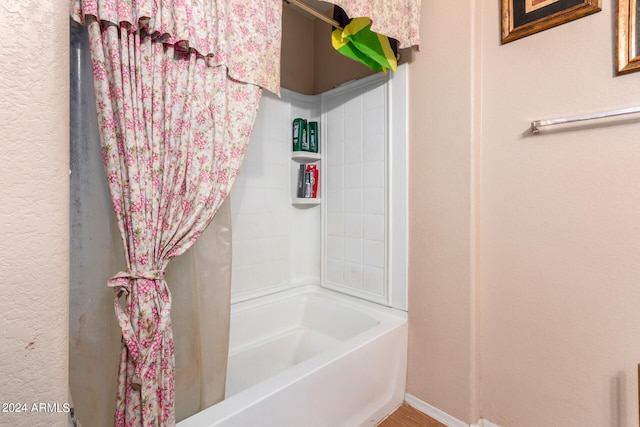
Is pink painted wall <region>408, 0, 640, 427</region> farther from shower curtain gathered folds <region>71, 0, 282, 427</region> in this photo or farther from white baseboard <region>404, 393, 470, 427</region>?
shower curtain gathered folds <region>71, 0, 282, 427</region>

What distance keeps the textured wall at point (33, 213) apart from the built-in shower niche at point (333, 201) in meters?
1.30

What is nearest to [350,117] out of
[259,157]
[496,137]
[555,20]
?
[259,157]

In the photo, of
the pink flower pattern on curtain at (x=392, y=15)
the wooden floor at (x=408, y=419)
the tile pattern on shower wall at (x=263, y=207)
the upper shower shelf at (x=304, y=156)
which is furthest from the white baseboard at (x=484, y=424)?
the pink flower pattern on curtain at (x=392, y=15)

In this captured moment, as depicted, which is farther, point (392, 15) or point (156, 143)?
point (392, 15)

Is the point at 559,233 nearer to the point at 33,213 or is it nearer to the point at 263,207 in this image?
the point at 263,207

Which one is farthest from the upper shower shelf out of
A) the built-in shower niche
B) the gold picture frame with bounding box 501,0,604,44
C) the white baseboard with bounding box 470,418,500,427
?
the white baseboard with bounding box 470,418,500,427

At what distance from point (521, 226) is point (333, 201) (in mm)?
1127

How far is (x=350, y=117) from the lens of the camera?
2.01 m

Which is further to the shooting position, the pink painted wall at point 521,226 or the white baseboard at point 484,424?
the white baseboard at point 484,424

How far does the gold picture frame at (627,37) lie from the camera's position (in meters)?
1.10

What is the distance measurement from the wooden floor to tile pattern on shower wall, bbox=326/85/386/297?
625 mm

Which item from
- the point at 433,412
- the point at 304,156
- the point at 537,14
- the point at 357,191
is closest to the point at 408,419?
the point at 433,412

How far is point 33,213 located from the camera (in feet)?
1.83

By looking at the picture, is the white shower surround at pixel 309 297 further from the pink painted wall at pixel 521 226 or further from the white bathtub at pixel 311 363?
the pink painted wall at pixel 521 226
